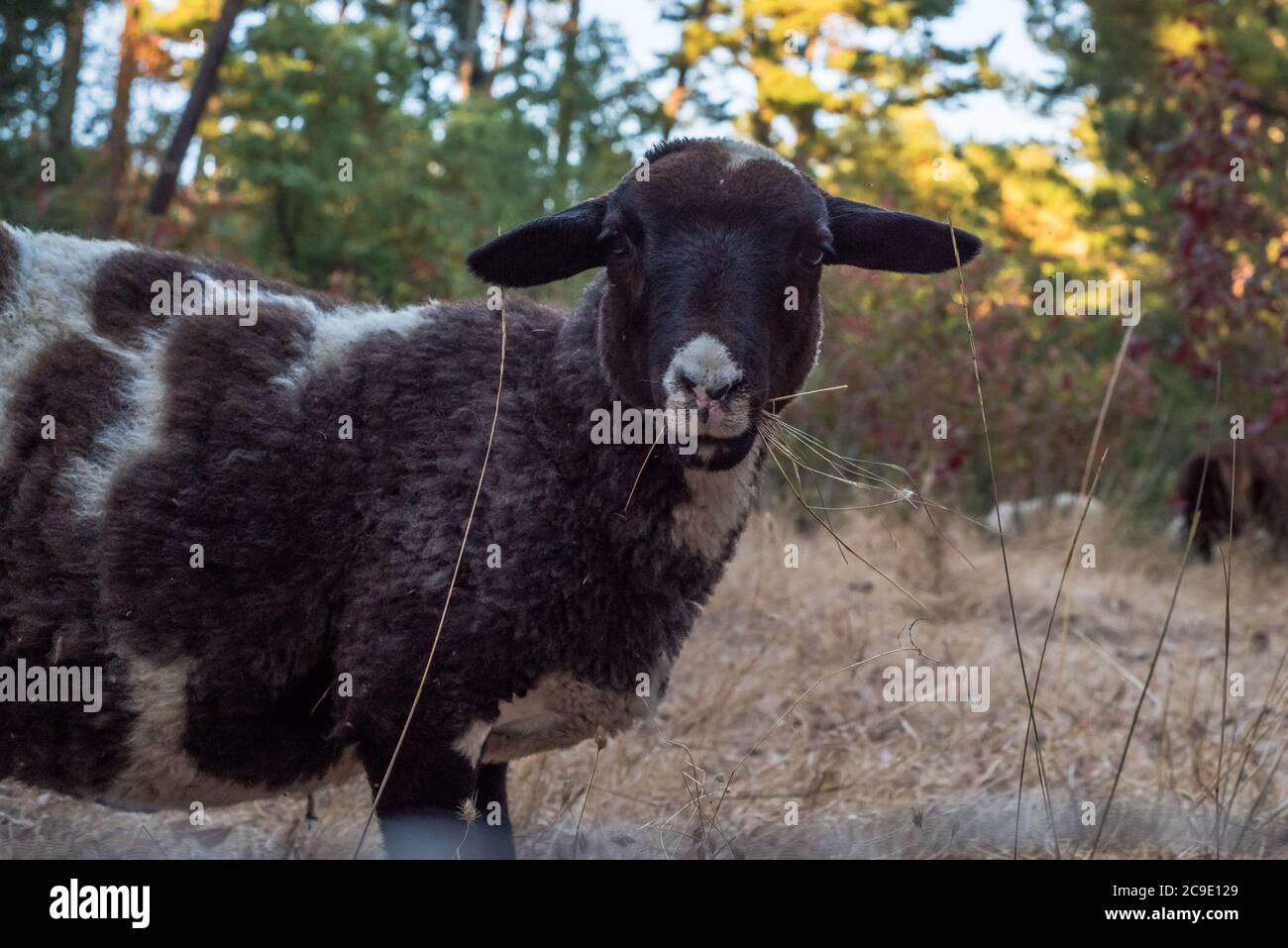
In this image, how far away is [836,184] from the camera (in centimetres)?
2095

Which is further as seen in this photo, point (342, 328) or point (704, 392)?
point (342, 328)

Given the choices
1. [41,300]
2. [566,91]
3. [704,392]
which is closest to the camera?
[704,392]

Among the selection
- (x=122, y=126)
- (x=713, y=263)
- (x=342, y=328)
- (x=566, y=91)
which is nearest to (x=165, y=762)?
(x=342, y=328)

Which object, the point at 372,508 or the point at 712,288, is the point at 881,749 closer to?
the point at 712,288

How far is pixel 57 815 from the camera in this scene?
496 centimetres

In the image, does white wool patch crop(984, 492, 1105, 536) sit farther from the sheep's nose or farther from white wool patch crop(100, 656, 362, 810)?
white wool patch crop(100, 656, 362, 810)

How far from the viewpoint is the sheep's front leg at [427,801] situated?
353cm

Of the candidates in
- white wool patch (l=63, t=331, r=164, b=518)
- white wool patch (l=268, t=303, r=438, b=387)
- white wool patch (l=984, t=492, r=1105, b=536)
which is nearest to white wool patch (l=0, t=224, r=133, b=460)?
white wool patch (l=63, t=331, r=164, b=518)

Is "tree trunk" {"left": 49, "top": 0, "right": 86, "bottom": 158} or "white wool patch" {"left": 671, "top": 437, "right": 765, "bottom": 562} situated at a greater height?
"tree trunk" {"left": 49, "top": 0, "right": 86, "bottom": 158}

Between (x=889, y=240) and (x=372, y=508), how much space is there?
1.96m

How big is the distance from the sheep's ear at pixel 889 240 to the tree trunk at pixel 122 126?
11.4 m

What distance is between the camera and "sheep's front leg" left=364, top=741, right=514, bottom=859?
11.6 feet

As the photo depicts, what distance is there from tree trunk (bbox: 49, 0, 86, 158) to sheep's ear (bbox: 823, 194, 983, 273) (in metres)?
13.2
